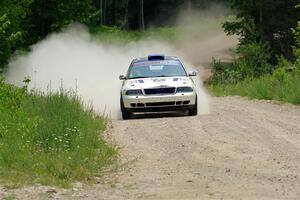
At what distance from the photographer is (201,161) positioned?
10.7 m

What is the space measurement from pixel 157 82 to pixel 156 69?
117 cm

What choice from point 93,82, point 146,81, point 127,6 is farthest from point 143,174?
point 127,6

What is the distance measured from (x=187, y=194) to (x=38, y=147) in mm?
3271

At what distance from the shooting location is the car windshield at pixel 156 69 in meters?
19.2

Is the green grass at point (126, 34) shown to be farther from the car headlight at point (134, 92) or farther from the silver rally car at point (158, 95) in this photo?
the car headlight at point (134, 92)

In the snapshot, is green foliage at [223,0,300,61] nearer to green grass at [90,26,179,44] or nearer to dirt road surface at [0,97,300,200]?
green grass at [90,26,179,44]

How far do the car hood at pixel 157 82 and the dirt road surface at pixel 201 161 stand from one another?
5.13ft

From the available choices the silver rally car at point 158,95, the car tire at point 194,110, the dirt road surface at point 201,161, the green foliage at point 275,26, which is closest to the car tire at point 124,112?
the silver rally car at point 158,95

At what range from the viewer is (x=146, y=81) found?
60.6 feet

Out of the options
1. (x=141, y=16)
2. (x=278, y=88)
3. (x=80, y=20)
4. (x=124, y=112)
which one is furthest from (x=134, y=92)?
(x=141, y=16)

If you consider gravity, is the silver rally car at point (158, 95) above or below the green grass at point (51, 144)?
above

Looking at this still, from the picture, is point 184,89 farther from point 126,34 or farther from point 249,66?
point 126,34

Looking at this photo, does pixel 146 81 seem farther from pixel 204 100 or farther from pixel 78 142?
pixel 78 142

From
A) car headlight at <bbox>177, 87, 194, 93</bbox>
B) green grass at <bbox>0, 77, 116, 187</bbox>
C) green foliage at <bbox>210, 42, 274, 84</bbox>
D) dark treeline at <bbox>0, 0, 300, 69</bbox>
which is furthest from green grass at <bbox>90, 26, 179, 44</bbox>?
green grass at <bbox>0, 77, 116, 187</bbox>
